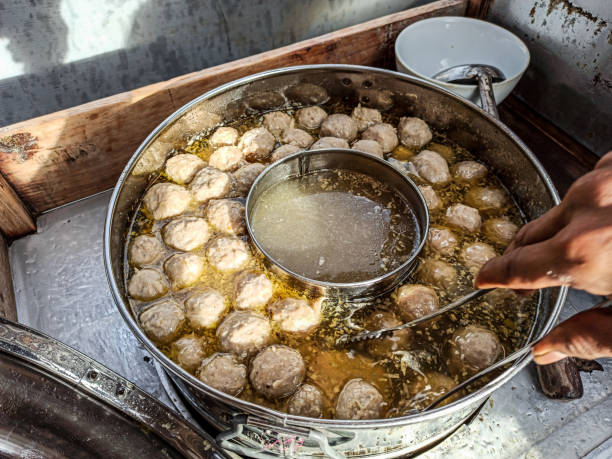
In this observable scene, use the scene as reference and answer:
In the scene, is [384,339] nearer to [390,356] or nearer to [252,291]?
[390,356]

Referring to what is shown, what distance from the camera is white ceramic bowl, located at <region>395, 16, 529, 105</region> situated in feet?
8.20

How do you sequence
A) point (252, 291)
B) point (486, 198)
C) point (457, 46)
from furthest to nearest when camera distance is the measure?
point (457, 46)
point (486, 198)
point (252, 291)

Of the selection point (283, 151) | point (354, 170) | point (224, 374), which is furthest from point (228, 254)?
point (354, 170)

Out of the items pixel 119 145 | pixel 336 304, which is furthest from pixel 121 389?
pixel 119 145

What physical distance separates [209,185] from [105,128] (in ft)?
2.14

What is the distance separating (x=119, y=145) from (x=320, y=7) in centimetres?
152

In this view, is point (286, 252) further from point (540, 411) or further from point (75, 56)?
point (75, 56)

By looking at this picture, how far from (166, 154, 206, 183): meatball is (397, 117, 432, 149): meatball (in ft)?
3.32

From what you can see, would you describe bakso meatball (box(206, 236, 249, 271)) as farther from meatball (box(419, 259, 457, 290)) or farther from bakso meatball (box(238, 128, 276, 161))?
meatball (box(419, 259, 457, 290))

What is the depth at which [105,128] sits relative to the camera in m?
2.11

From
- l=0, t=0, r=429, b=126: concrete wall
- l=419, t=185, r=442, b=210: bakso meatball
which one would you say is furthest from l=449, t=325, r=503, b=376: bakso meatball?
l=0, t=0, r=429, b=126: concrete wall

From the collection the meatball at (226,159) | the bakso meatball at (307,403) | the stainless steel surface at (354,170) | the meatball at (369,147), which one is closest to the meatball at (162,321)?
the stainless steel surface at (354,170)

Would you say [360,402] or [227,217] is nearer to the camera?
[360,402]

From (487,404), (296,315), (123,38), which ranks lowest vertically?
(487,404)
